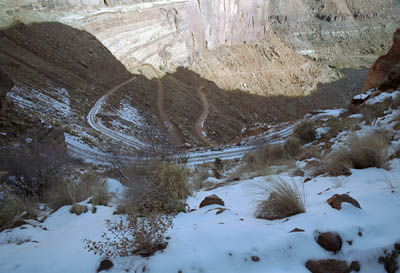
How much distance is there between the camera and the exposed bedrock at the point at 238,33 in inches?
1023

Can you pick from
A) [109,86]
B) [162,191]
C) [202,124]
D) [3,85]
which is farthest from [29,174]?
[109,86]

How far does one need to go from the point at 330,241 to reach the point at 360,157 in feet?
6.01

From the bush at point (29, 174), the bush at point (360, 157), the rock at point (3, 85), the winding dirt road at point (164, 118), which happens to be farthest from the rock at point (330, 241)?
the winding dirt road at point (164, 118)

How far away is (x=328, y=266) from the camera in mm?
1809

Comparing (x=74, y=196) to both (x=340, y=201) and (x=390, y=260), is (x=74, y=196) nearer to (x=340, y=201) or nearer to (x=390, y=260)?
→ (x=340, y=201)

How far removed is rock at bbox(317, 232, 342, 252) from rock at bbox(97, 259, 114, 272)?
5.20 ft

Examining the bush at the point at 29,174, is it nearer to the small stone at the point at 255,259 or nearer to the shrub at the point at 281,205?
the shrub at the point at 281,205

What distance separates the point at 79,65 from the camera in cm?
2245

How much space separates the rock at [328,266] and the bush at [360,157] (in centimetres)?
169

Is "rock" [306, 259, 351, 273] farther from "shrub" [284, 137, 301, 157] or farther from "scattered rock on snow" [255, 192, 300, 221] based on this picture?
"shrub" [284, 137, 301, 157]

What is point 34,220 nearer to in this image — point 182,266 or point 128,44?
point 182,266

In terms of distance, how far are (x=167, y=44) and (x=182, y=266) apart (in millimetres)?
32303

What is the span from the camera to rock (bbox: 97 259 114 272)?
6.35 ft

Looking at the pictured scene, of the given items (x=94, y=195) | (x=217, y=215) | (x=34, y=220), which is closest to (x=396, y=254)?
(x=217, y=215)
